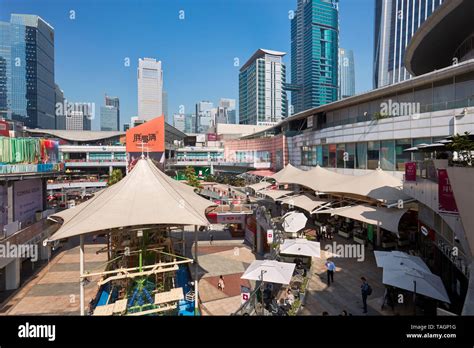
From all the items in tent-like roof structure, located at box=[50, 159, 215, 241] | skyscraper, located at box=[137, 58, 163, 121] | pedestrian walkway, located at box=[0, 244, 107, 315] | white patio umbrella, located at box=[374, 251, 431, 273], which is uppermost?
skyscraper, located at box=[137, 58, 163, 121]

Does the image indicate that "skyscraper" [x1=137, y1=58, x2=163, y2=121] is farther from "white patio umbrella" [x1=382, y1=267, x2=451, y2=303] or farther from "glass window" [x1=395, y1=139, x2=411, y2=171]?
"white patio umbrella" [x1=382, y1=267, x2=451, y2=303]

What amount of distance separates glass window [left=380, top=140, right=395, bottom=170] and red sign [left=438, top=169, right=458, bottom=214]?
1232 centimetres

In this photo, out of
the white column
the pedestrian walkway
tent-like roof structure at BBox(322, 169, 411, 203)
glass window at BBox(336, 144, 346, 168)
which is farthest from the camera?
glass window at BBox(336, 144, 346, 168)

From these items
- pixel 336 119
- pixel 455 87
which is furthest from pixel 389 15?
pixel 455 87

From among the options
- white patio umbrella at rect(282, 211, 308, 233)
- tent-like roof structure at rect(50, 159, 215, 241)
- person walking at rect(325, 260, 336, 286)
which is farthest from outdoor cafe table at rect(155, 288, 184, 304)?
white patio umbrella at rect(282, 211, 308, 233)

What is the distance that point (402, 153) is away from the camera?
1772cm

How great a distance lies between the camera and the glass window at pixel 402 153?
56.9ft

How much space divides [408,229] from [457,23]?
1408 cm

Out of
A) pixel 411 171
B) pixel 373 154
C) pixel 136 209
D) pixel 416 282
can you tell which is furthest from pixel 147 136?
pixel 416 282

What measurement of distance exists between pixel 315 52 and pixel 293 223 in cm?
14807

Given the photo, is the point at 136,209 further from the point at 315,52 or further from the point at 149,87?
the point at 149,87

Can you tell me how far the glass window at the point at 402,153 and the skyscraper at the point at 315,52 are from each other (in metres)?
134

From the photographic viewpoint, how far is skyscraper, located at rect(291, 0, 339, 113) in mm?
136375

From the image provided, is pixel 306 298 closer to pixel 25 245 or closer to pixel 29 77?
pixel 25 245
